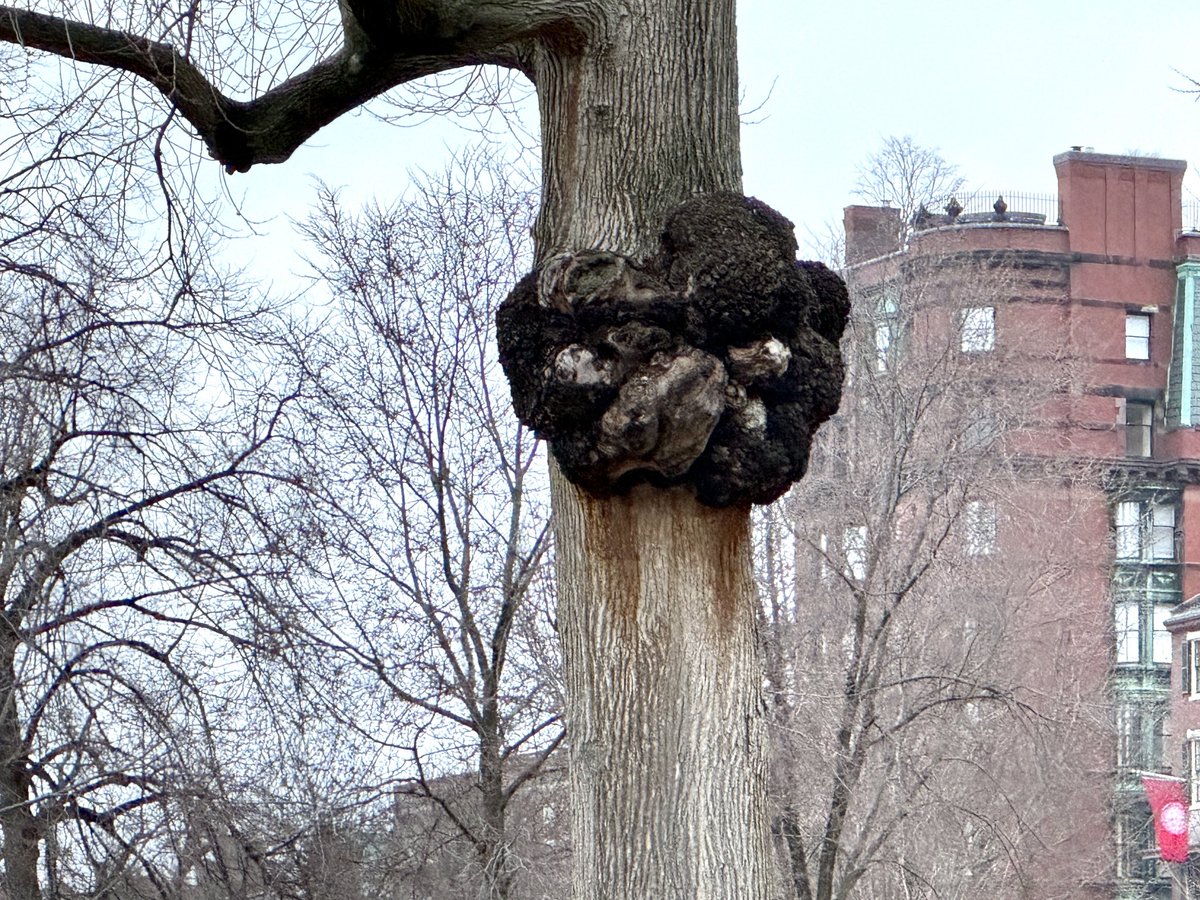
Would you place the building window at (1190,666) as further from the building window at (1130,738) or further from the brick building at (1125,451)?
the building window at (1130,738)

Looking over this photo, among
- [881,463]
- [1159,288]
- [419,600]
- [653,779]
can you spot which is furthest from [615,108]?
[1159,288]

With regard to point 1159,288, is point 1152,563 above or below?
below

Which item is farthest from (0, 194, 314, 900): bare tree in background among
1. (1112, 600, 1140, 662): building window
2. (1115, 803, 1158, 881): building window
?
(1112, 600, 1140, 662): building window

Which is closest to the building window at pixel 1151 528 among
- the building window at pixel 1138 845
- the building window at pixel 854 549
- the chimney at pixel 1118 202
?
the chimney at pixel 1118 202

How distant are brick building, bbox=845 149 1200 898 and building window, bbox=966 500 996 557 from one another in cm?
957

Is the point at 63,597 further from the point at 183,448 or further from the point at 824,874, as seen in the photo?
the point at 824,874

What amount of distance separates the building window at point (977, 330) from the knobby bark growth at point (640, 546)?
17.2 metres

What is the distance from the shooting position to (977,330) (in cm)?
2427

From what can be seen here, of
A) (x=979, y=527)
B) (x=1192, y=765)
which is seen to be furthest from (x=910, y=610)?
(x=1192, y=765)

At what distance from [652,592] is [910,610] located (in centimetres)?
1756

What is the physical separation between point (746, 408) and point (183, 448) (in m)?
7.66

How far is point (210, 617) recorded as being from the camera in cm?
1260

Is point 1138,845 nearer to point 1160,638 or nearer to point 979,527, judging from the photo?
point 1160,638

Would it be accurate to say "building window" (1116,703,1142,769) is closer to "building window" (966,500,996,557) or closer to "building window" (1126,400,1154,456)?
"building window" (1126,400,1154,456)
